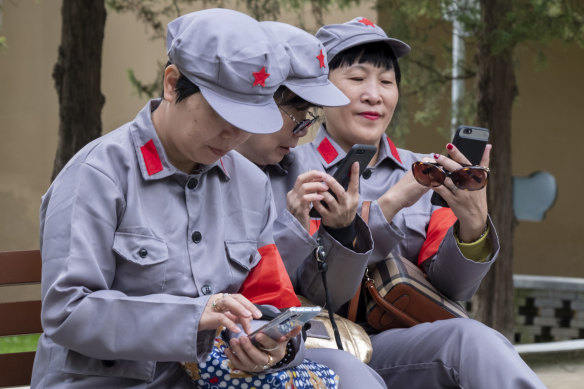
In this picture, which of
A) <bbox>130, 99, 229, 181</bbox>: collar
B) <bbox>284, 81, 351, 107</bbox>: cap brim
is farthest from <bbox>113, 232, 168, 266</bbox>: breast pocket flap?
<bbox>284, 81, 351, 107</bbox>: cap brim

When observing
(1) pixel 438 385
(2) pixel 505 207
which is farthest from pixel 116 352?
(2) pixel 505 207

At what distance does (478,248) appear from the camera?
287 centimetres

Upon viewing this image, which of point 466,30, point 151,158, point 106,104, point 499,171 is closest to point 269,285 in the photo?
point 151,158

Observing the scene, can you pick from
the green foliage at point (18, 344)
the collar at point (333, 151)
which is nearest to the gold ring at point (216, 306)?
the collar at point (333, 151)

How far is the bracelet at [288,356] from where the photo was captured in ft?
7.18

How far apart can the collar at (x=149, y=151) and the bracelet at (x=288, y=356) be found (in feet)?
1.66

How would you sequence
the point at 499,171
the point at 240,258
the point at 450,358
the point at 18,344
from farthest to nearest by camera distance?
→ 1. the point at 18,344
2. the point at 499,171
3. the point at 450,358
4. the point at 240,258

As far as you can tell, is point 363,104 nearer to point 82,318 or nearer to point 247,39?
point 247,39

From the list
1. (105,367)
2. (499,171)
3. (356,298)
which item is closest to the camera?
(105,367)

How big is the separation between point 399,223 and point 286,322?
119 cm

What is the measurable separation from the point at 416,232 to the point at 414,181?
11.8 inches

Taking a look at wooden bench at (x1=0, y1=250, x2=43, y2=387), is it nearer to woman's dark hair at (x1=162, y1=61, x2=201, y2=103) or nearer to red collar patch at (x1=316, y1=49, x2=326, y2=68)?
woman's dark hair at (x1=162, y1=61, x2=201, y2=103)

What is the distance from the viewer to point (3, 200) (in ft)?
31.8

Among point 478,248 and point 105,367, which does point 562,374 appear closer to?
point 478,248
